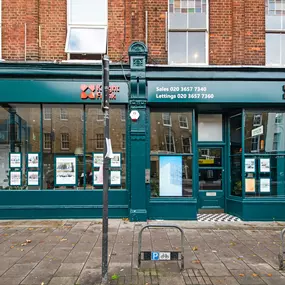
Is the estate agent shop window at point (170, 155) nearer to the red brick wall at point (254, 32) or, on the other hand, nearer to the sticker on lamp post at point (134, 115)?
the sticker on lamp post at point (134, 115)

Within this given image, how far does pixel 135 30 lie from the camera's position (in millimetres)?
8703

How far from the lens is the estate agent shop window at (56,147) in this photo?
28.7 feet

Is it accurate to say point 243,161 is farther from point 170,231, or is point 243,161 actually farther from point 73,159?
point 73,159

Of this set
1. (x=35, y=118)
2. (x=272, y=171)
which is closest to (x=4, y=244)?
(x=35, y=118)

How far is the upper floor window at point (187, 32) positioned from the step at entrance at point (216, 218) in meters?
5.18

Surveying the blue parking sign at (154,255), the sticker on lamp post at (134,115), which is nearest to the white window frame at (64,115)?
the sticker on lamp post at (134,115)

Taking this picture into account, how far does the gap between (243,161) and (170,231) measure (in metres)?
3.35

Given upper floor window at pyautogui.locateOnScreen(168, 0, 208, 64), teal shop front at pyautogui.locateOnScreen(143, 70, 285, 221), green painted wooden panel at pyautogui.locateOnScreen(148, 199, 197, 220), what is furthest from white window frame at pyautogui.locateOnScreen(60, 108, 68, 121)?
green painted wooden panel at pyautogui.locateOnScreen(148, 199, 197, 220)

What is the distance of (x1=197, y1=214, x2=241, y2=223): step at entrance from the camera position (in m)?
8.59

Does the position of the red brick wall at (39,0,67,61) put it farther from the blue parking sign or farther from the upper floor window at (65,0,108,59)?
the blue parking sign

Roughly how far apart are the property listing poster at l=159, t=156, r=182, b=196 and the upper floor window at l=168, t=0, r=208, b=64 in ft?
10.8

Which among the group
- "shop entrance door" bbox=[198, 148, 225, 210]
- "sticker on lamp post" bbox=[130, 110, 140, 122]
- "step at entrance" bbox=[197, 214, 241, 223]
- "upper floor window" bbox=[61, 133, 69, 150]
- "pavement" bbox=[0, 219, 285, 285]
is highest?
"sticker on lamp post" bbox=[130, 110, 140, 122]

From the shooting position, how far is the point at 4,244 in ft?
20.7

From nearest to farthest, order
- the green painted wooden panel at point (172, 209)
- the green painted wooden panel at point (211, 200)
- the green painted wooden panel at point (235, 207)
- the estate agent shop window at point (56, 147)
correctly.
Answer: the green painted wooden panel at point (172, 209)
the green painted wooden panel at point (235, 207)
the estate agent shop window at point (56, 147)
the green painted wooden panel at point (211, 200)
